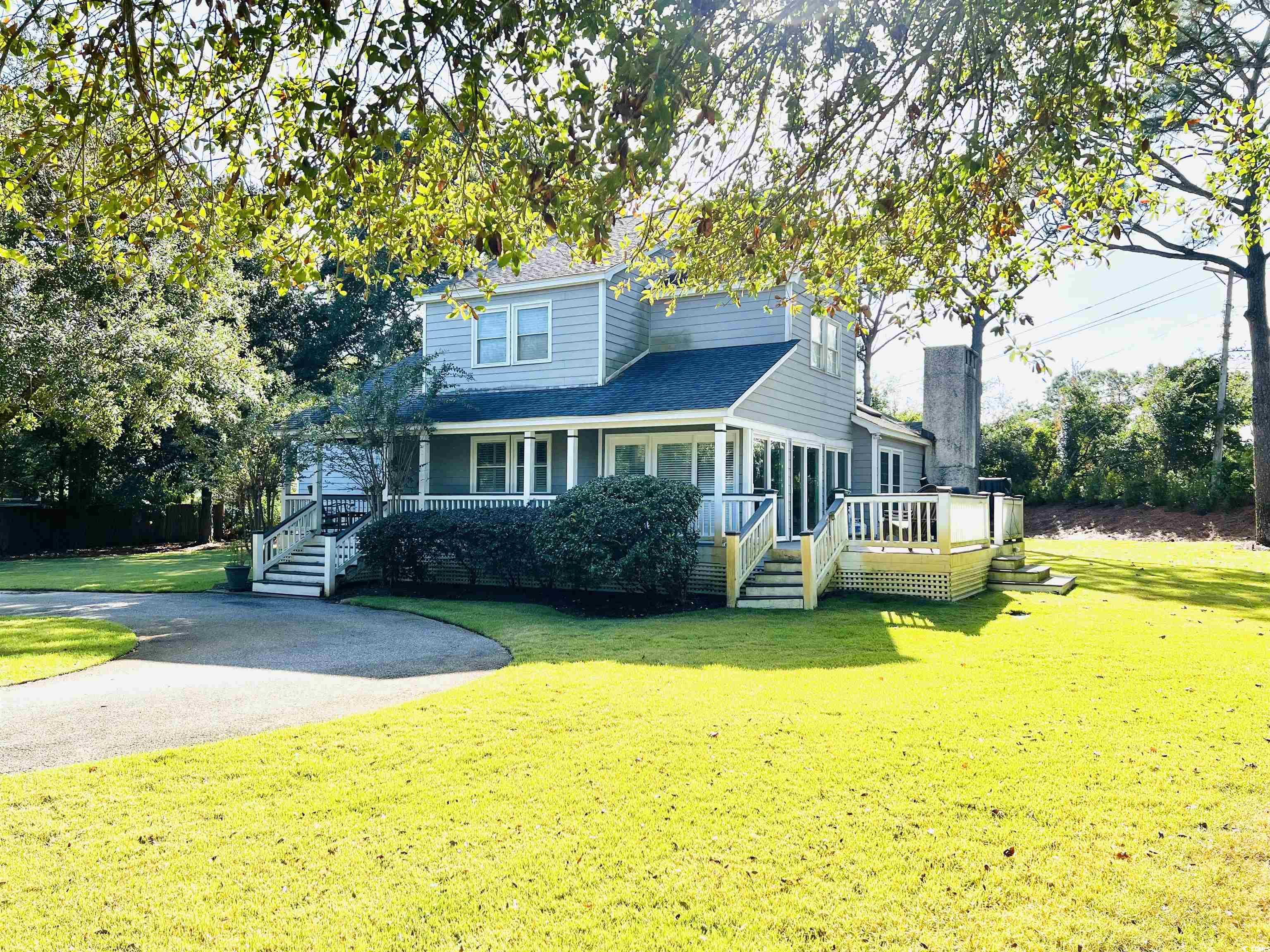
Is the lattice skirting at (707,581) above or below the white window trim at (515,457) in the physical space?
below

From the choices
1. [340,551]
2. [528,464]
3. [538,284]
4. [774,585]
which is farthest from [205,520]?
[774,585]

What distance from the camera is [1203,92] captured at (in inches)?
837

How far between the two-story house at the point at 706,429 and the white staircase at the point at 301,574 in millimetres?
106

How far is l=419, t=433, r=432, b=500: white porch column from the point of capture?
17.7 m

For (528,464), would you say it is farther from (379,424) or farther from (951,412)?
(951,412)

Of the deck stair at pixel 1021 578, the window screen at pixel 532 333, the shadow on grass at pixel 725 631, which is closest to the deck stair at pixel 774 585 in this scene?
the shadow on grass at pixel 725 631

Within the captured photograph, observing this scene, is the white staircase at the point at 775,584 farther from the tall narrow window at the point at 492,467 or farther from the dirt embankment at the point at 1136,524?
the dirt embankment at the point at 1136,524

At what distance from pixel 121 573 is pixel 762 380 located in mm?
16373

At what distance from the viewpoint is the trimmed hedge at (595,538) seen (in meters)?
13.1

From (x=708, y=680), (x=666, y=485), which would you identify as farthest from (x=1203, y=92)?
(x=708, y=680)

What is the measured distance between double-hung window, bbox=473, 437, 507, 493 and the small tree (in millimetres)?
1442

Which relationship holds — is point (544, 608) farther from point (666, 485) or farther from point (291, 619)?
point (291, 619)

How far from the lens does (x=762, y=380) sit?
15.9m

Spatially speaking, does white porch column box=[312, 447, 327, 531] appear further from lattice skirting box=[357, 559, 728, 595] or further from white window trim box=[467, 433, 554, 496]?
lattice skirting box=[357, 559, 728, 595]
